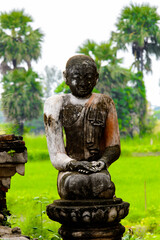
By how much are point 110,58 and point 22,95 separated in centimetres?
555

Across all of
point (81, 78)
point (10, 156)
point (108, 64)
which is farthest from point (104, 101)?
point (108, 64)

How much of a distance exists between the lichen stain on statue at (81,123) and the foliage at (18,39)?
21.8 m

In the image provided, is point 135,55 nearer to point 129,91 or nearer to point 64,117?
point 129,91

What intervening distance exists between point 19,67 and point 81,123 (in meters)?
23.3

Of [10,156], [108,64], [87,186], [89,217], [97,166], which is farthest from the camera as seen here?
[108,64]

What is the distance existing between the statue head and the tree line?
18138 mm

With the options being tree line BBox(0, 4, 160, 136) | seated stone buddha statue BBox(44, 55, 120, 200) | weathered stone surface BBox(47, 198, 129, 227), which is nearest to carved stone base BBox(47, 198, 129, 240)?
weathered stone surface BBox(47, 198, 129, 227)

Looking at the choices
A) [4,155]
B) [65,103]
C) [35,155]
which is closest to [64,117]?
[65,103]

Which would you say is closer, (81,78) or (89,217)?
(89,217)

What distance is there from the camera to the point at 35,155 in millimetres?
14891

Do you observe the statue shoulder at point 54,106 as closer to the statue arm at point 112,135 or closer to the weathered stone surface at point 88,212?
the statue arm at point 112,135

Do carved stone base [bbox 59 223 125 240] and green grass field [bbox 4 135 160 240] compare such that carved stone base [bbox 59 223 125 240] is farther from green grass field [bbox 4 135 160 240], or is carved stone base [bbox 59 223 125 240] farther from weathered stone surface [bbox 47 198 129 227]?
green grass field [bbox 4 135 160 240]

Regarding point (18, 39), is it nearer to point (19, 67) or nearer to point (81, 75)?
point (19, 67)

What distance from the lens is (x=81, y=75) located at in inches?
142
